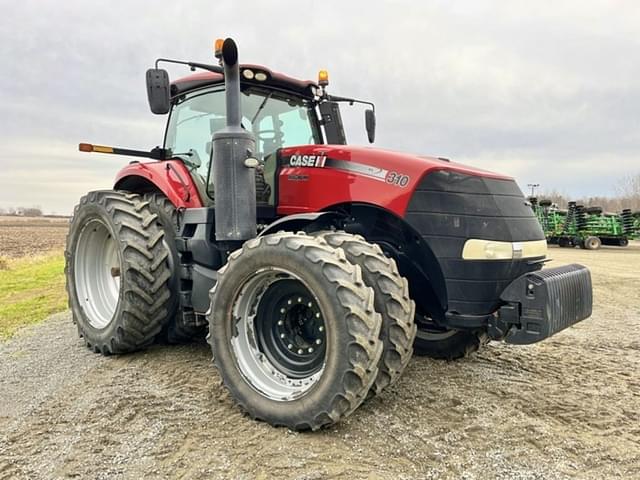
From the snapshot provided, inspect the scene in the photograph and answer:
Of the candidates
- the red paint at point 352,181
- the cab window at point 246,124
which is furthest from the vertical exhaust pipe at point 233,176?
the cab window at point 246,124

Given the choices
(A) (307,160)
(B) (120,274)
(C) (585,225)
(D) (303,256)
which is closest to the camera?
(D) (303,256)

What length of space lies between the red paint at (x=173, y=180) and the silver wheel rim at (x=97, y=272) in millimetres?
661

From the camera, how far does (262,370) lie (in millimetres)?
3146

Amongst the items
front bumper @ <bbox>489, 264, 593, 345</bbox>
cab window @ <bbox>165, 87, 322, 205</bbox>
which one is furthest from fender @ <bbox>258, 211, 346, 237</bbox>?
front bumper @ <bbox>489, 264, 593, 345</bbox>

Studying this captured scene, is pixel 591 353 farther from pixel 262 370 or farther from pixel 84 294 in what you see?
pixel 84 294

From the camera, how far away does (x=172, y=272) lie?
4133mm

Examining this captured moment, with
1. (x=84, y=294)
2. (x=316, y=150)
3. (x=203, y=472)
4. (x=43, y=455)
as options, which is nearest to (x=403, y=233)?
(x=316, y=150)

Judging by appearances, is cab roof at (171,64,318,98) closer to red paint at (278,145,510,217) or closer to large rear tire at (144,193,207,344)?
red paint at (278,145,510,217)

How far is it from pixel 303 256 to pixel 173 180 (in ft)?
6.87

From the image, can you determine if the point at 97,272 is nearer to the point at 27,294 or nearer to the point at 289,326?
the point at 289,326

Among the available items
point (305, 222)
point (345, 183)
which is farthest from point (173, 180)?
point (345, 183)

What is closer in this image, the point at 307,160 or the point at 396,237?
the point at 396,237

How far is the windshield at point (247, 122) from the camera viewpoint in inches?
167

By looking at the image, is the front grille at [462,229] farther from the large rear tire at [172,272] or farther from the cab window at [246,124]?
the large rear tire at [172,272]
